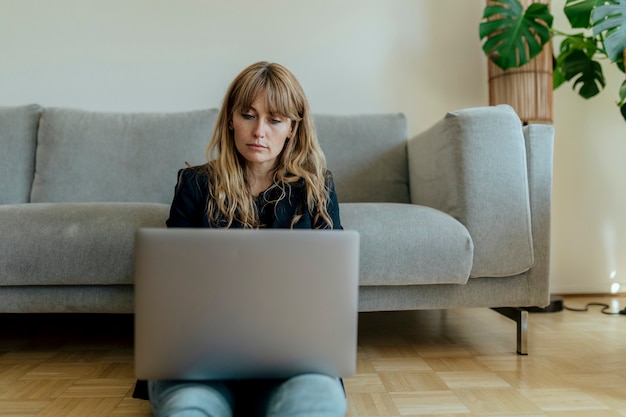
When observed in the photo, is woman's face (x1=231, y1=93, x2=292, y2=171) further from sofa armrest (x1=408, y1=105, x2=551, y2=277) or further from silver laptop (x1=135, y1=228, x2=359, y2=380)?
sofa armrest (x1=408, y1=105, x2=551, y2=277)

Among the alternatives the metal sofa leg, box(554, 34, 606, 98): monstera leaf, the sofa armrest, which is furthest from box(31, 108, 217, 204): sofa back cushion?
box(554, 34, 606, 98): monstera leaf

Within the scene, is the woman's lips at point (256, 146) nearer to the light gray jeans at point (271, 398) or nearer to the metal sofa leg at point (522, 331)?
the light gray jeans at point (271, 398)

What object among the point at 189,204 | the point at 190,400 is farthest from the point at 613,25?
the point at 190,400

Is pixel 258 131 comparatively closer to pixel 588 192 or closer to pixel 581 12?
pixel 581 12

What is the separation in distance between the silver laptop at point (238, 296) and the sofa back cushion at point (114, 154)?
1.12 metres

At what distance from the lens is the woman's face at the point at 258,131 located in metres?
1.08

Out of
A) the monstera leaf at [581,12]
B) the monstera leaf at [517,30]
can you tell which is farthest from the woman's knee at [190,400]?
the monstera leaf at [581,12]

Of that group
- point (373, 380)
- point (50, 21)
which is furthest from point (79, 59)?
point (373, 380)

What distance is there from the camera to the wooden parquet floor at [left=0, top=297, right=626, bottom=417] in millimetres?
1040

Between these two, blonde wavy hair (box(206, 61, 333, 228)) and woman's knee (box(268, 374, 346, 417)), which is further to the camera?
blonde wavy hair (box(206, 61, 333, 228))

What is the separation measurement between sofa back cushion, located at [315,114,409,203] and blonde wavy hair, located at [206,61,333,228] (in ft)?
2.30

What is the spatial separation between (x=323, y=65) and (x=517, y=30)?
78cm

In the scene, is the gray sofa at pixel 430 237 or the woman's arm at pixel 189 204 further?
the gray sofa at pixel 430 237

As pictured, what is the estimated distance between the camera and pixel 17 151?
70.8 inches
